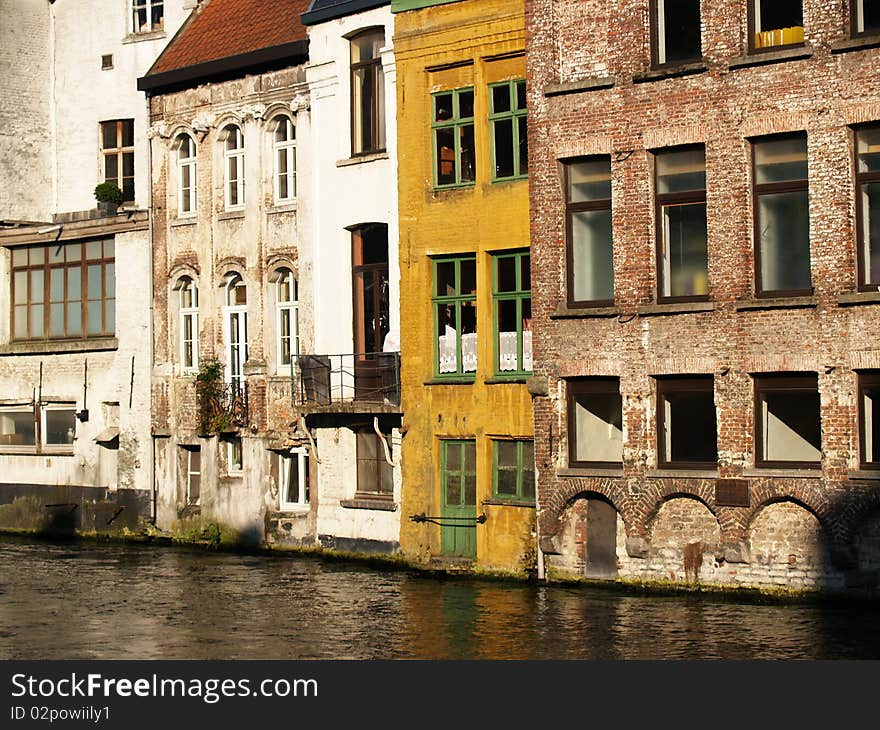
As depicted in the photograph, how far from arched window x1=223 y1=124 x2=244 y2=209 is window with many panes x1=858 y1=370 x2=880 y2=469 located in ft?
48.1

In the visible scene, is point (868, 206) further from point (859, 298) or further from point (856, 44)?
point (856, 44)

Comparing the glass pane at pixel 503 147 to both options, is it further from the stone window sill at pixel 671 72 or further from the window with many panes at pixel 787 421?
the window with many panes at pixel 787 421

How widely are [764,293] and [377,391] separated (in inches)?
323

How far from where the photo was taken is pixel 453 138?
102 ft

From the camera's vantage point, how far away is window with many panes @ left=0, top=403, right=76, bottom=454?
1576 inches

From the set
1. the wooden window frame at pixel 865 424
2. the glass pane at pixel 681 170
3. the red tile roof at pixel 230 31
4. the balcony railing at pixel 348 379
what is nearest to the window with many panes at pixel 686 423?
the wooden window frame at pixel 865 424

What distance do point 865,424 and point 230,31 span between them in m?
16.5

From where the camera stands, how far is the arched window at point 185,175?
3766 cm

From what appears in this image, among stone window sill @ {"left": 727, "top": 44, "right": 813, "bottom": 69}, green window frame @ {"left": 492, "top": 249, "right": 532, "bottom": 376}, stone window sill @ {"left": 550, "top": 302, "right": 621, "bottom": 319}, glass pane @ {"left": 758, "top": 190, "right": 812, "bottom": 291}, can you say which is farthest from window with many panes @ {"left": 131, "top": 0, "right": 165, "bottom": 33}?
glass pane @ {"left": 758, "top": 190, "right": 812, "bottom": 291}

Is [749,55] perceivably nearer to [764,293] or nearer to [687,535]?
[764,293]

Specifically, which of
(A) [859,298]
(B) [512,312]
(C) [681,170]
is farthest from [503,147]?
(A) [859,298]

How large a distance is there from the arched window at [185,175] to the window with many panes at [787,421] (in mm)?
14718

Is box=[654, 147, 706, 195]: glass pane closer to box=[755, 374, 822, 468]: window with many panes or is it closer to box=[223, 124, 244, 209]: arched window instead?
box=[755, 374, 822, 468]: window with many panes

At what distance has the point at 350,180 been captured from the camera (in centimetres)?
3366
